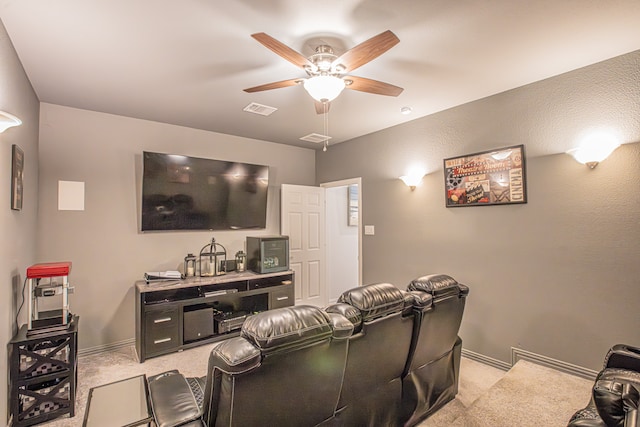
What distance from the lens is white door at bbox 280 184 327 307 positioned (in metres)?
4.86

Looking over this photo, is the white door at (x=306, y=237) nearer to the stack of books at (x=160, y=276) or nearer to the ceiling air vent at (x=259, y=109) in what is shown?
the ceiling air vent at (x=259, y=109)

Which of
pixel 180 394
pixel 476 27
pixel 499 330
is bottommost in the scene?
pixel 499 330

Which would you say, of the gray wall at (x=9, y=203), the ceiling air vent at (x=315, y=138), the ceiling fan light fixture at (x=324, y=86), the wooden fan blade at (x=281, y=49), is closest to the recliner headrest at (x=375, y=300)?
the ceiling fan light fixture at (x=324, y=86)

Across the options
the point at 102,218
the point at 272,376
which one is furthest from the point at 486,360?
the point at 102,218

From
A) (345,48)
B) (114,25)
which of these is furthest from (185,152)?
(345,48)

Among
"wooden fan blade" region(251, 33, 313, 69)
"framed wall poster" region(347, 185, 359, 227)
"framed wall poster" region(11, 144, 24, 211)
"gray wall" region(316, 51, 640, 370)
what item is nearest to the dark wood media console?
"framed wall poster" region(11, 144, 24, 211)

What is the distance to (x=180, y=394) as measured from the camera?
1370mm

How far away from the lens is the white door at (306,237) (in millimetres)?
4863

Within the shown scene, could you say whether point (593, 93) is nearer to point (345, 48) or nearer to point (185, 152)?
point (345, 48)

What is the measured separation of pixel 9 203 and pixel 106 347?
2.15 metres

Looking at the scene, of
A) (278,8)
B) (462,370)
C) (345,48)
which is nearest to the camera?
(278,8)

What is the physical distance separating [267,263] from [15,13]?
3241 mm

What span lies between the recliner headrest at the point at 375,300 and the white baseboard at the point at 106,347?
3.29m

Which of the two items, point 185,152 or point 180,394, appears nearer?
point 180,394
